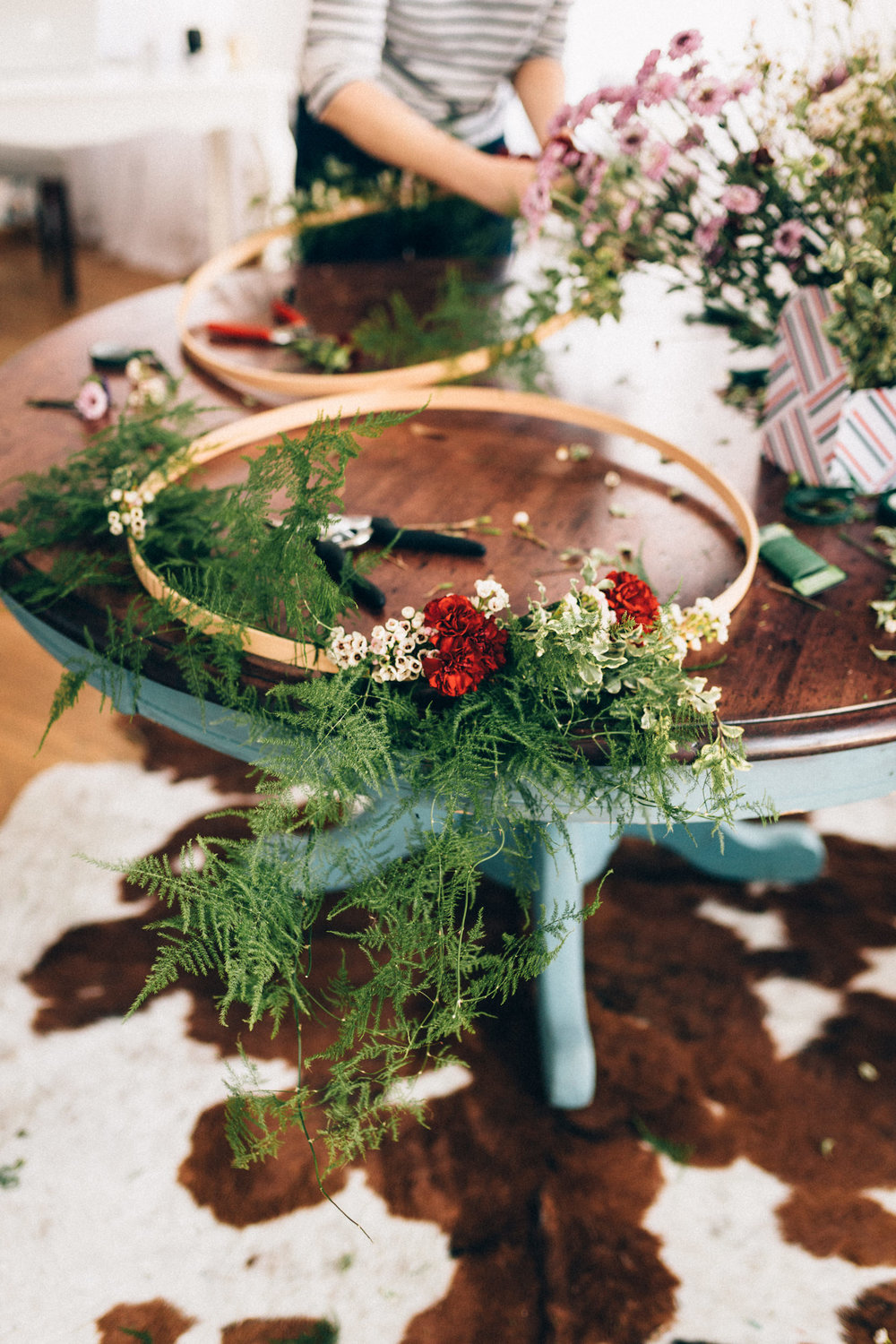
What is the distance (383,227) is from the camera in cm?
166

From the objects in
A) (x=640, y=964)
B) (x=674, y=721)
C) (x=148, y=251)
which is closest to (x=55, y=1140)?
(x=640, y=964)

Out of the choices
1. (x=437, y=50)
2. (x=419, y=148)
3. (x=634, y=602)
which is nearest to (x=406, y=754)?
(x=634, y=602)

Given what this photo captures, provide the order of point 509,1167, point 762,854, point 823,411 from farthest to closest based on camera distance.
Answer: point 762,854 < point 509,1167 < point 823,411

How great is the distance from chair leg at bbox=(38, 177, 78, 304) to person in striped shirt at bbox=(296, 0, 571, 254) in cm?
215

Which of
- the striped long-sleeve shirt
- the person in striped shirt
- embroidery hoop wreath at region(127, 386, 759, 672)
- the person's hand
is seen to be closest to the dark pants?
the person in striped shirt

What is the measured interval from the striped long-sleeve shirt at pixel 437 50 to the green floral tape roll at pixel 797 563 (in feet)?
3.32

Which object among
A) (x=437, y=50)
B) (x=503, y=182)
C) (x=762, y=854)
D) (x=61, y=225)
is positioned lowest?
(x=762, y=854)

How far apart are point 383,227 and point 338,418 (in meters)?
1.10

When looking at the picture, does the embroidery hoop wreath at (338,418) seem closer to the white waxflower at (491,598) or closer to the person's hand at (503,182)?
the white waxflower at (491,598)

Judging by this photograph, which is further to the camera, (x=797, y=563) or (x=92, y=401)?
(x=92, y=401)

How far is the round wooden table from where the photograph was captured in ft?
2.49

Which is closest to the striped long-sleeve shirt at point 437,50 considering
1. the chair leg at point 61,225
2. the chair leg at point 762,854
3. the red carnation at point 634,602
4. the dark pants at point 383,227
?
the dark pants at point 383,227

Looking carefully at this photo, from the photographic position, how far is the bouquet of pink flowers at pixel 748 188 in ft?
2.96

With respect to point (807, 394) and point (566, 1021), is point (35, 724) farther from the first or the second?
point (807, 394)
